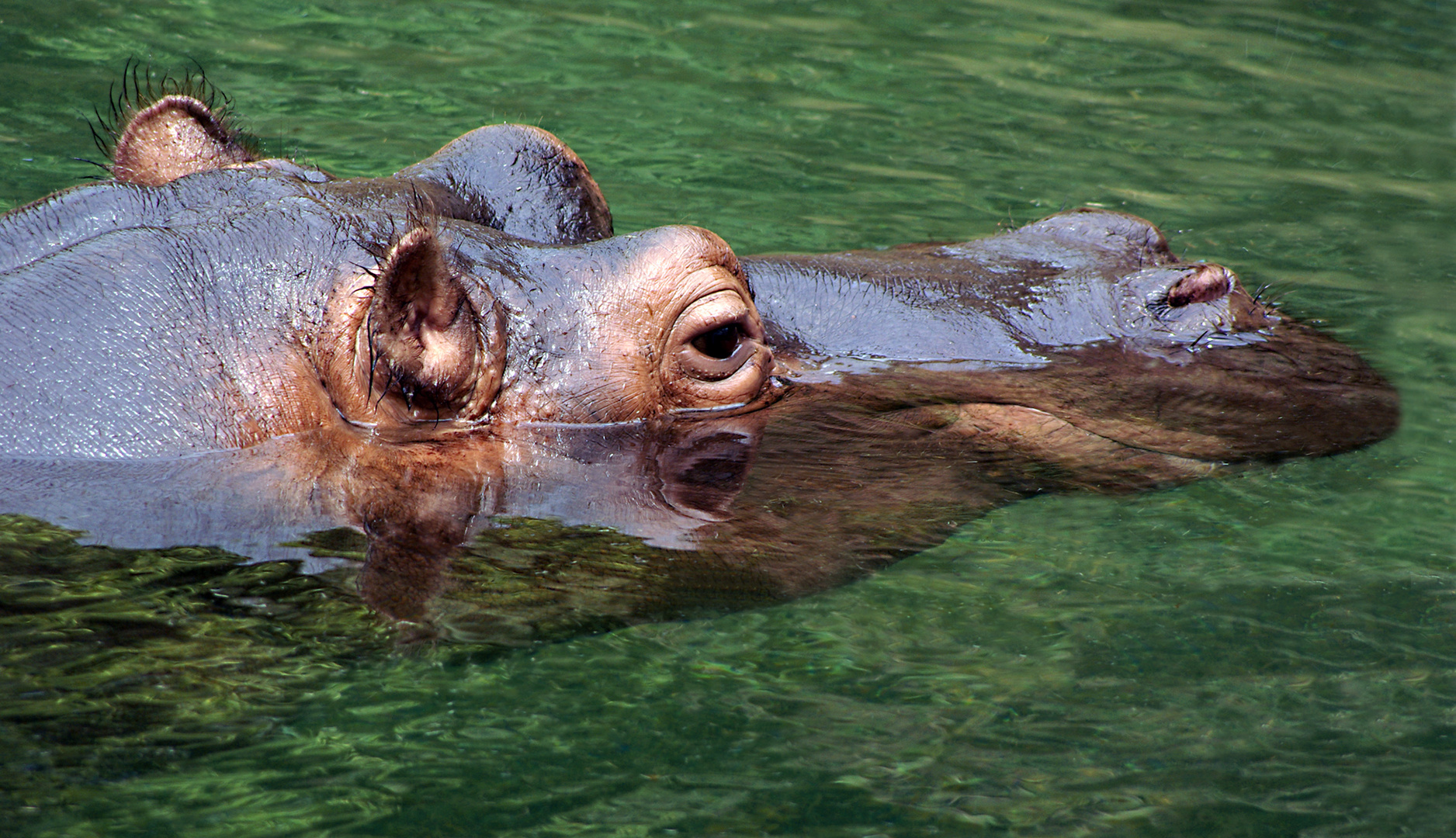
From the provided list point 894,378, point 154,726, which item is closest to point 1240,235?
point 894,378

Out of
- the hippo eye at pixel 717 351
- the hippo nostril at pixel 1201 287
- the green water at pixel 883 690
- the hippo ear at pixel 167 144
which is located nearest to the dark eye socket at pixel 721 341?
the hippo eye at pixel 717 351

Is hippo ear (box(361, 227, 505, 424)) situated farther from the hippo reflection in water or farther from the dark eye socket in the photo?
the dark eye socket

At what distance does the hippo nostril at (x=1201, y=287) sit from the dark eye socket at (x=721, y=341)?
1498 millimetres

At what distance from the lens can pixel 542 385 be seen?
4.05 meters

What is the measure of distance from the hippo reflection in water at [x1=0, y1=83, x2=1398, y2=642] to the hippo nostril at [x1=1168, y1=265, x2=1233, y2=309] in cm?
1

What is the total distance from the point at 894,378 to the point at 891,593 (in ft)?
3.03

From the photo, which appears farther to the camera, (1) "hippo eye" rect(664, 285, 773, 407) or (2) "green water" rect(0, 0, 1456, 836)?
(1) "hippo eye" rect(664, 285, 773, 407)

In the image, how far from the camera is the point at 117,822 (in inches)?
114

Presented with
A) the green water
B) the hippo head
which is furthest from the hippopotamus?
the green water

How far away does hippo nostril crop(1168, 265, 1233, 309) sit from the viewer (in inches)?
190

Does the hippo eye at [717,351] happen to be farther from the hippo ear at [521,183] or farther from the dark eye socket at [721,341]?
the hippo ear at [521,183]

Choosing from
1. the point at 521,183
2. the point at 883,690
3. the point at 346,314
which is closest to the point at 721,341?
the point at 521,183

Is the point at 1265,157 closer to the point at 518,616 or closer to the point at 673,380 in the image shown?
the point at 673,380

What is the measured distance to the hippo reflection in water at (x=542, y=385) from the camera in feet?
11.9
